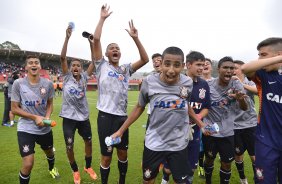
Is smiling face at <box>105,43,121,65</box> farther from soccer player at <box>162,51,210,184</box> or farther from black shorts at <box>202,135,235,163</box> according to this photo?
black shorts at <box>202,135,235,163</box>

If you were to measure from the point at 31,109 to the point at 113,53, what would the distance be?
6.24ft

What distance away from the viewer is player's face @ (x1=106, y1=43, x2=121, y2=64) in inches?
195

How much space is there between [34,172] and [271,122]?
518 cm

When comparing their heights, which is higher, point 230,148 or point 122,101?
point 122,101

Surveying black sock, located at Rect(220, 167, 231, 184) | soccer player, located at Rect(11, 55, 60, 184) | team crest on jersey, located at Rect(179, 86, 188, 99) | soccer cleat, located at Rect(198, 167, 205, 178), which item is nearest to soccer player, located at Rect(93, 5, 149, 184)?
soccer player, located at Rect(11, 55, 60, 184)

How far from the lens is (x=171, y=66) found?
3664mm

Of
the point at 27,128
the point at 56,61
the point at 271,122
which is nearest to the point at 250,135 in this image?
the point at 271,122

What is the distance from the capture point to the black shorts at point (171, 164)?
362 centimetres

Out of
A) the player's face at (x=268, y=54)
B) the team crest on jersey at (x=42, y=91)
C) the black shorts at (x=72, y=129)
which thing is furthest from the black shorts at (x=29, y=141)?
the player's face at (x=268, y=54)

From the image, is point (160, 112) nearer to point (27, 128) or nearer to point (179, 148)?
point (179, 148)

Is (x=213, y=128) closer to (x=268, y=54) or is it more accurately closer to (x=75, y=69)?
(x=268, y=54)

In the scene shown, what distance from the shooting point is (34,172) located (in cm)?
610

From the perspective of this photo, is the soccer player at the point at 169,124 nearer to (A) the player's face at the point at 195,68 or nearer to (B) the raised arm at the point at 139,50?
(A) the player's face at the point at 195,68

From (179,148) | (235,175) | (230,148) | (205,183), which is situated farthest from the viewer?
(235,175)
